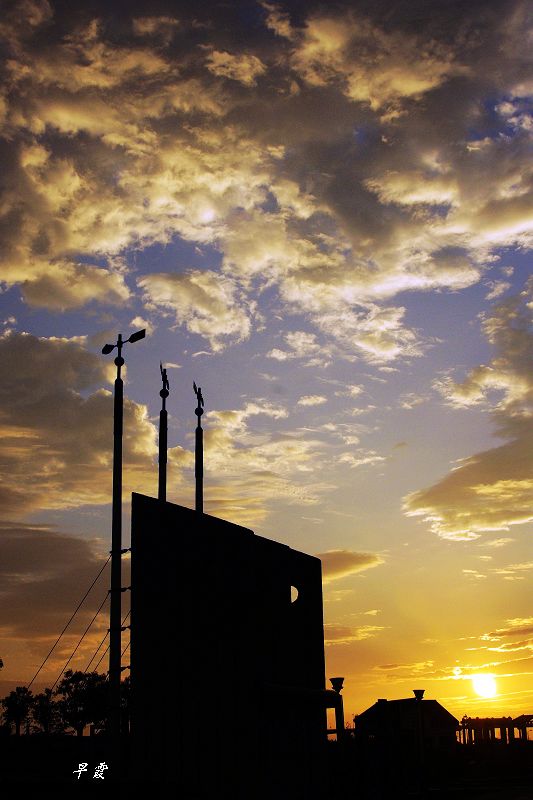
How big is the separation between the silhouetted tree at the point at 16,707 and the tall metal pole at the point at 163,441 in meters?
93.5

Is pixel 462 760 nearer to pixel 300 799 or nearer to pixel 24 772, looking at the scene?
pixel 24 772

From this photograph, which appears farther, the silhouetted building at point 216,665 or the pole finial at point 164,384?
the pole finial at point 164,384

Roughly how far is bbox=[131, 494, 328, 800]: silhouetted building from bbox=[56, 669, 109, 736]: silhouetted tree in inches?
2630

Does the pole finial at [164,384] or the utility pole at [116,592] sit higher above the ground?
the pole finial at [164,384]

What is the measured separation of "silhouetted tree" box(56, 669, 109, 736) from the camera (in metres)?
87.2

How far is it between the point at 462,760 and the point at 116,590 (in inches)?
1435

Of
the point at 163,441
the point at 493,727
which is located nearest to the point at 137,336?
the point at 163,441

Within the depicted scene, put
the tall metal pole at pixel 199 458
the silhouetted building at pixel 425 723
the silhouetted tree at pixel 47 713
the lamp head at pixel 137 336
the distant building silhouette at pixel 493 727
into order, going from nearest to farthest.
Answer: the lamp head at pixel 137 336 < the tall metal pole at pixel 199 458 < the silhouetted building at pixel 425 723 < the distant building silhouette at pixel 493 727 < the silhouetted tree at pixel 47 713

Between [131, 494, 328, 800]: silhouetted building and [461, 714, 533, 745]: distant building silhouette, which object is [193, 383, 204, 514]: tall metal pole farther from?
[461, 714, 533, 745]: distant building silhouette

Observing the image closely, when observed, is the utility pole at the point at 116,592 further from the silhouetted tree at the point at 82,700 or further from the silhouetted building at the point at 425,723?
the silhouetted tree at the point at 82,700

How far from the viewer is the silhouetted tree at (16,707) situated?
109938mm

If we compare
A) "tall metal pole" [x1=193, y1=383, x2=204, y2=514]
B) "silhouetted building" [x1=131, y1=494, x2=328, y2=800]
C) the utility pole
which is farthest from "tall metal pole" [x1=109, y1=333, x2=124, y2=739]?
"tall metal pole" [x1=193, y1=383, x2=204, y2=514]

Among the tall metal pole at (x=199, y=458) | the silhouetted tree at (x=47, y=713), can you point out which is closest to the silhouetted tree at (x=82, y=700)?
the silhouetted tree at (x=47, y=713)

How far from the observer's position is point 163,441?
2664 centimetres
